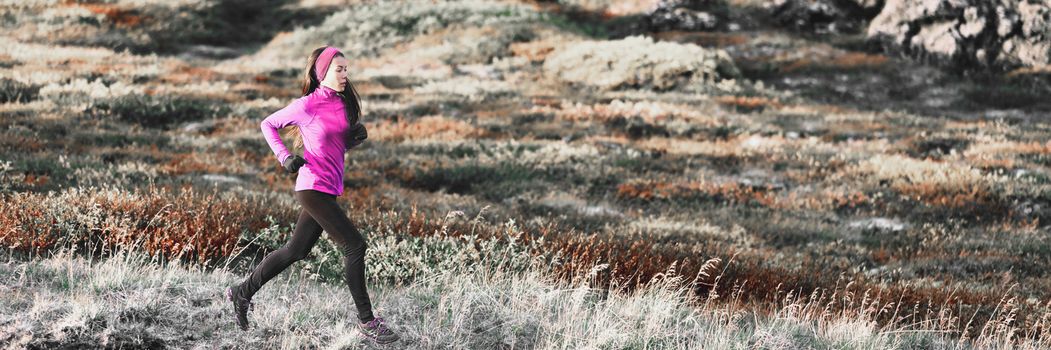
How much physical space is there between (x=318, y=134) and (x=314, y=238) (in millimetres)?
621

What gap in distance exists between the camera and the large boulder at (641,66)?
21891 millimetres

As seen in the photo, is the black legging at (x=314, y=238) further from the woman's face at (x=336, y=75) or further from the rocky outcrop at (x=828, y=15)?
the rocky outcrop at (x=828, y=15)

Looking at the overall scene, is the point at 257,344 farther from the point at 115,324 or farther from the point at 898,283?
the point at 898,283

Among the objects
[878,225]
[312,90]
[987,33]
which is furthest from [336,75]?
[987,33]

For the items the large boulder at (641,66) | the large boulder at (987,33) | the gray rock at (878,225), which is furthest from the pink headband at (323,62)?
the large boulder at (987,33)

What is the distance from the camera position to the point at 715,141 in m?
15.9

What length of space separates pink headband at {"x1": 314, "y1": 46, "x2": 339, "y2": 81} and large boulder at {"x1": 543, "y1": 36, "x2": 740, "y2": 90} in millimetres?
17825

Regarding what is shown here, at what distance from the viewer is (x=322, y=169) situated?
4.17m

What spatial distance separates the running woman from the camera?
4.12 m

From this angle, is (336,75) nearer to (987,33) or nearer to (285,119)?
(285,119)

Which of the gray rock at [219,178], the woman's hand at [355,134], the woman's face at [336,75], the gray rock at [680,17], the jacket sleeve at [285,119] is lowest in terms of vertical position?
the gray rock at [219,178]

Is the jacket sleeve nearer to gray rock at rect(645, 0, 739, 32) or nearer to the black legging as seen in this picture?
the black legging

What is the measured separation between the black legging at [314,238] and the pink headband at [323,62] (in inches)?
27.5

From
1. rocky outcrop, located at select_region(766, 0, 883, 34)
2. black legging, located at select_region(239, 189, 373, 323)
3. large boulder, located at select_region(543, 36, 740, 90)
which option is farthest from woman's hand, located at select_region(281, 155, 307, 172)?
rocky outcrop, located at select_region(766, 0, 883, 34)
